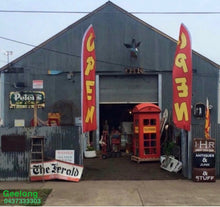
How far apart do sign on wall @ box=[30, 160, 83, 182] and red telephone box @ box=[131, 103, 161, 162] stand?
4161 millimetres

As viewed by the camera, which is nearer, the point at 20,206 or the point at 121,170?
the point at 20,206

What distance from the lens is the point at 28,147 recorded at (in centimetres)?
1238

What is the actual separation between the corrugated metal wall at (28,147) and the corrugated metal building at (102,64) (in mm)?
7767

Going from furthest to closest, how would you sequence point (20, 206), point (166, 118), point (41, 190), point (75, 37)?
point (75, 37) → point (166, 118) → point (41, 190) → point (20, 206)

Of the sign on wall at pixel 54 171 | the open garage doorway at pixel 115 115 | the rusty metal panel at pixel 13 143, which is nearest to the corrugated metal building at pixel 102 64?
the open garage doorway at pixel 115 115

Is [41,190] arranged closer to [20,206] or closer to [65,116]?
[20,206]

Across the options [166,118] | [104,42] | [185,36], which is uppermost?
[104,42]

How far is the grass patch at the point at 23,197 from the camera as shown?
352 inches

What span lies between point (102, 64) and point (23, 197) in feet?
39.8

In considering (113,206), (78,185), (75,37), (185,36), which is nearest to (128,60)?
(75,37)

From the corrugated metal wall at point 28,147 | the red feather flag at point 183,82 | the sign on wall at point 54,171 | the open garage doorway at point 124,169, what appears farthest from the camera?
the open garage doorway at point 124,169

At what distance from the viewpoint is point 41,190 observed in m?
10.4

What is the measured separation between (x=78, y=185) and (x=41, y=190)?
1403mm

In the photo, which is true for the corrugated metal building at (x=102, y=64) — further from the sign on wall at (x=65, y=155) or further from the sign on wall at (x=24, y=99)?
the sign on wall at (x=65, y=155)
